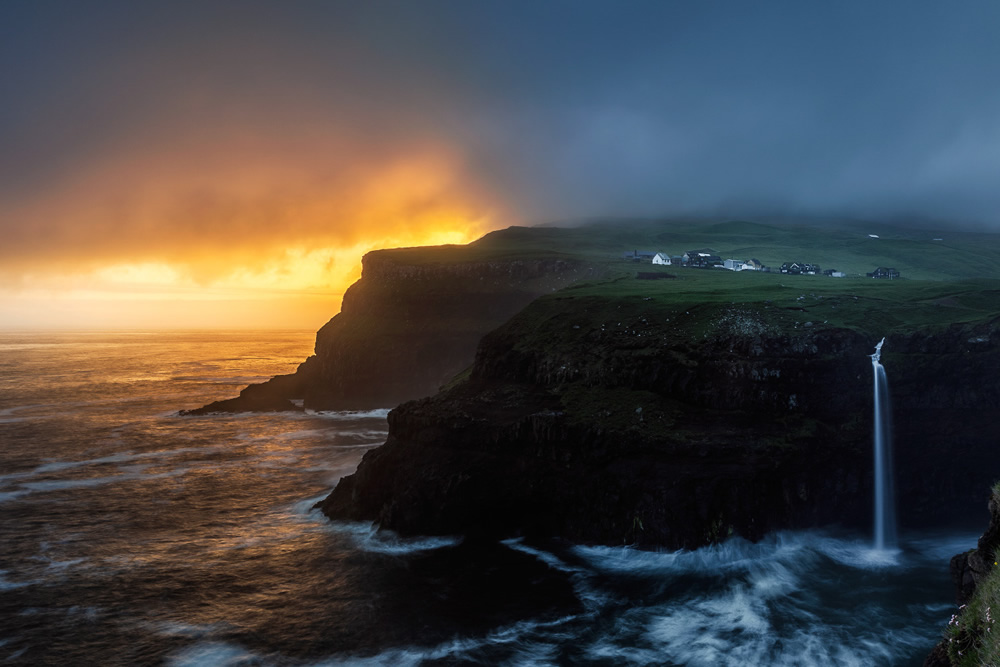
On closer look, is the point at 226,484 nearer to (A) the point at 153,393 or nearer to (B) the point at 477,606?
(B) the point at 477,606

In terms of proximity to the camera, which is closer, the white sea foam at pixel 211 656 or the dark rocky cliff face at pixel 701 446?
the white sea foam at pixel 211 656

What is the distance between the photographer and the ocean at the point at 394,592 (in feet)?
105

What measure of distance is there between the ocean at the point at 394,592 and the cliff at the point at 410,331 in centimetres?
4737

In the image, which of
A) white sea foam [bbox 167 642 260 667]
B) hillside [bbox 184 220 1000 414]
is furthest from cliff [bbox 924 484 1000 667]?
hillside [bbox 184 220 1000 414]

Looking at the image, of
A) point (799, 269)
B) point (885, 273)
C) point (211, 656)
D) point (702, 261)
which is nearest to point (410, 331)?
point (702, 261)

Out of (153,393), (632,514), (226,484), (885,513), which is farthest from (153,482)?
(153,393)

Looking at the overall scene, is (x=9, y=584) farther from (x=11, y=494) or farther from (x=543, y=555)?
(x=543, y=555)

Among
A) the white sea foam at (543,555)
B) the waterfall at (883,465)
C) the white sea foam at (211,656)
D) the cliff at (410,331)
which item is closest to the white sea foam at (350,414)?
the cliff at (410,331)

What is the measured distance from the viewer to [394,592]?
38625 millimetres

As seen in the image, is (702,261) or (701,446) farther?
(702,261)

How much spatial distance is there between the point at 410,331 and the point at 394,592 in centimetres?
7724

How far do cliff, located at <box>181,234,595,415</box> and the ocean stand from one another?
4737cm

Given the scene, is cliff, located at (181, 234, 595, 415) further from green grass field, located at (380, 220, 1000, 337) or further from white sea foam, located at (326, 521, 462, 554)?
white sea foam, located at (326, 521, 462, 554)

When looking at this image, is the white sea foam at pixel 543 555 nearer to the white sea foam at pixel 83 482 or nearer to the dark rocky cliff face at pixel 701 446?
the dark rocky cliff face at pixel 701 446
